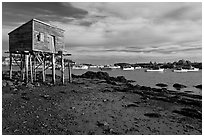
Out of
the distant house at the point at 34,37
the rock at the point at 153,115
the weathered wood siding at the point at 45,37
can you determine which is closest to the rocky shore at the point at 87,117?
the rock at the point at 153,115

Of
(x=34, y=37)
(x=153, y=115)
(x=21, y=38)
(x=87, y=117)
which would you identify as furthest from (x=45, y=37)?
(x=153, y=115)

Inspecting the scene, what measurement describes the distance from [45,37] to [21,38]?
2.82 m

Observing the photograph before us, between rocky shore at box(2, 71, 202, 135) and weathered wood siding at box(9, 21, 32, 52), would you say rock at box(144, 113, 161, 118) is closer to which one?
rocky shore at box(2, 71, 202, 135)

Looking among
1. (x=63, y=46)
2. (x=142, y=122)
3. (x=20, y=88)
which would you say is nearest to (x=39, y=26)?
(x=63, y=46)

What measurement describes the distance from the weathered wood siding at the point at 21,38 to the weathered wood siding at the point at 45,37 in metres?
0.62

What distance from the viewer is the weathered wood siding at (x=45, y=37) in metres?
22.0

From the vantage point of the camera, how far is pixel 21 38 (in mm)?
22672

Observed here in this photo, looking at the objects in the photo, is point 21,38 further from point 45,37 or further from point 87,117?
point 87,117

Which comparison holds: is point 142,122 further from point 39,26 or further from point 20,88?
point 39,26

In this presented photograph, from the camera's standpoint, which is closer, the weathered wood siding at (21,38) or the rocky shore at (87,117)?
the rocky shore at (87,117)

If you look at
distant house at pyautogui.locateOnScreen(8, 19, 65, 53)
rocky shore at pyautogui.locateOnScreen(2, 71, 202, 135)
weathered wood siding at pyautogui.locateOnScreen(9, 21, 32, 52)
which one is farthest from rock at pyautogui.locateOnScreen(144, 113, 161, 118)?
weathered wood siding at pyautogui.locateOnScreen(9, 21, 32, 52)

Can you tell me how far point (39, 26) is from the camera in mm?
22359

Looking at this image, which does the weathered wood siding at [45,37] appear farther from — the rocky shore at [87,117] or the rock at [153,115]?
the rock at [153,115]

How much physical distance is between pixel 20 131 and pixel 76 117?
11.4 ft
